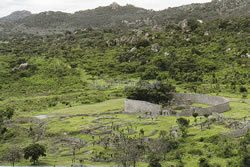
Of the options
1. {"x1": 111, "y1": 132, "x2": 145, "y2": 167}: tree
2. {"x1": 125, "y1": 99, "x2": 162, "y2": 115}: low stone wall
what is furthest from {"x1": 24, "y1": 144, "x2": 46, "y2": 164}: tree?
{"x1": 125, "y1": 99, "x2": 162, "y2": 115}: low stone wall

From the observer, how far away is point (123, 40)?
531 ft

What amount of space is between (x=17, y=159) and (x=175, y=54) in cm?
7650

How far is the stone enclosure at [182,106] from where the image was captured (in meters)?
78.6

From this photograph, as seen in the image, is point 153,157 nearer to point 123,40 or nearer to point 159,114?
point 159,114

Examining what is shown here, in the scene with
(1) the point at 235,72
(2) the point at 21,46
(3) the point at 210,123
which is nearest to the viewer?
(3) the point at 210,123

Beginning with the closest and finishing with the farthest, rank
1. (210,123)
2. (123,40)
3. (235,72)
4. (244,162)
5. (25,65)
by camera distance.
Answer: (244,162), (210,123), (235,72), (25,65), (123,40)

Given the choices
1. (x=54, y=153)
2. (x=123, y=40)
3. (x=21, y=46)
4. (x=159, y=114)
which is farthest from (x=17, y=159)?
(x=21, y=46)

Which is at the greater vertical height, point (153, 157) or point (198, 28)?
point (198, 28)

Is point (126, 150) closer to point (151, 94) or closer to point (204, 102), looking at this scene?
point (151, 94)

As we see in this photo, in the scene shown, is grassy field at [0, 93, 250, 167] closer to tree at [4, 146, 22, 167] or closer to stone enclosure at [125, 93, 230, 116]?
tree at [4, 146, 22, 167]

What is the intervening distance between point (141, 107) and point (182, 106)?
20.8 feet

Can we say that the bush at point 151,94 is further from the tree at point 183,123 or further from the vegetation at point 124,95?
the tree at point 183,123

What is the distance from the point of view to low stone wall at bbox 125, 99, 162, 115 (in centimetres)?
8138

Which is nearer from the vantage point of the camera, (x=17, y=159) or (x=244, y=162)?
(x=244, y=162)
